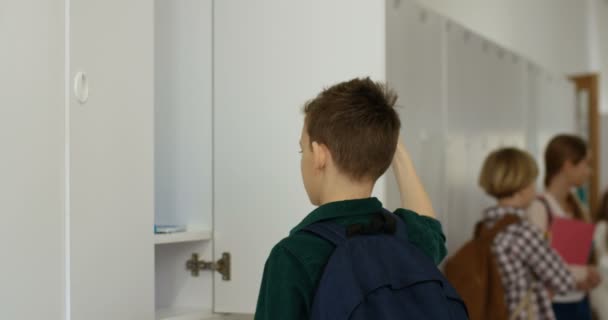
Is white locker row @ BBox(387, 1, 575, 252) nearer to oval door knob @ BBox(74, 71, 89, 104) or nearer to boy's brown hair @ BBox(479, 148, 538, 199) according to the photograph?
boy's brown hair @ BBox(479, 148, 538, 199)

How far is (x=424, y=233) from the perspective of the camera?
1450 mm

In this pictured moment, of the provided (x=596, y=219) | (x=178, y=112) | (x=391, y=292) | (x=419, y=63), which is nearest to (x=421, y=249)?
(x=391, y=292)

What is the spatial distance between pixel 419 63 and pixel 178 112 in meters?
0.90

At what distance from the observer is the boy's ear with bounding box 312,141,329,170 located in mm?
1355

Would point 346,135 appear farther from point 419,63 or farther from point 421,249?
point 419,63

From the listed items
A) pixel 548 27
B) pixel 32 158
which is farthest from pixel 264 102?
pixel 548 27

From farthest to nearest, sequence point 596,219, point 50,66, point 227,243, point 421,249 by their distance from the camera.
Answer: point 596,219, point 227,243, point 50,66, point 421,249

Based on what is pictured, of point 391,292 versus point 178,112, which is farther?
point 178,112

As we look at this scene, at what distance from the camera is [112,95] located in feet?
5.71

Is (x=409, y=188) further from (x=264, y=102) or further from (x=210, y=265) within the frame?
(x=210, y=265)

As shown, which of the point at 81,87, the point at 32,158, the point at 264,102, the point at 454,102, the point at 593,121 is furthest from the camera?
the point at 593,121

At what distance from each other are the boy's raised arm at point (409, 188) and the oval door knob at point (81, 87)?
0.63 m

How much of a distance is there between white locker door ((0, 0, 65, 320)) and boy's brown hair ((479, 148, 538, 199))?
6.01 ft

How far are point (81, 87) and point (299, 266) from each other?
654 millimetres
